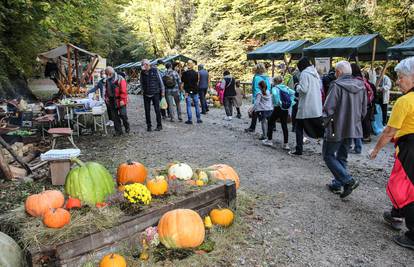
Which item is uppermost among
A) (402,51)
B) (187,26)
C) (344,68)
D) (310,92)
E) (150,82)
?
(187,26)

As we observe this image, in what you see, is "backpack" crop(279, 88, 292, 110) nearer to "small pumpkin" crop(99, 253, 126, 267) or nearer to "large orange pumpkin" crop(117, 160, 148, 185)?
"large orange pumpkin" crop(117, 160, 148, 185)

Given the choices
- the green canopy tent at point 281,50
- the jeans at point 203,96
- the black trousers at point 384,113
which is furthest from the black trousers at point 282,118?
the jeans at point 203,96

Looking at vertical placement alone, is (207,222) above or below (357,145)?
Answer: above

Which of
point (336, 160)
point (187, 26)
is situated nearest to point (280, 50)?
point (336, 160)

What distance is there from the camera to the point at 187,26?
126 feet

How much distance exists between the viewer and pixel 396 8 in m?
19.9

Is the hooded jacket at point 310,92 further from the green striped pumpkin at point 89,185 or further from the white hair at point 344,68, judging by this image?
the green striped pumpkin at point 89,185

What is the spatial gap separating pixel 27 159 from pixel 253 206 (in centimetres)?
535

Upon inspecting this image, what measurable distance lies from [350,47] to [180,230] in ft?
31.7

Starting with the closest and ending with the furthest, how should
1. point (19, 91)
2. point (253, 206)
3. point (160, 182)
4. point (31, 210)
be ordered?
point (31, 210), point (160, 182), point (253, 206), point (19, 91)

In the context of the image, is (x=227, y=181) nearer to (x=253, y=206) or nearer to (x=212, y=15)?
→ (x=253, y=206)

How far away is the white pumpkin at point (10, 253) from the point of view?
3.11 metres

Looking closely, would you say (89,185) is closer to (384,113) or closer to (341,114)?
(341,114)

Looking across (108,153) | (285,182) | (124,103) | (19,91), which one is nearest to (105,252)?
(285,182)
